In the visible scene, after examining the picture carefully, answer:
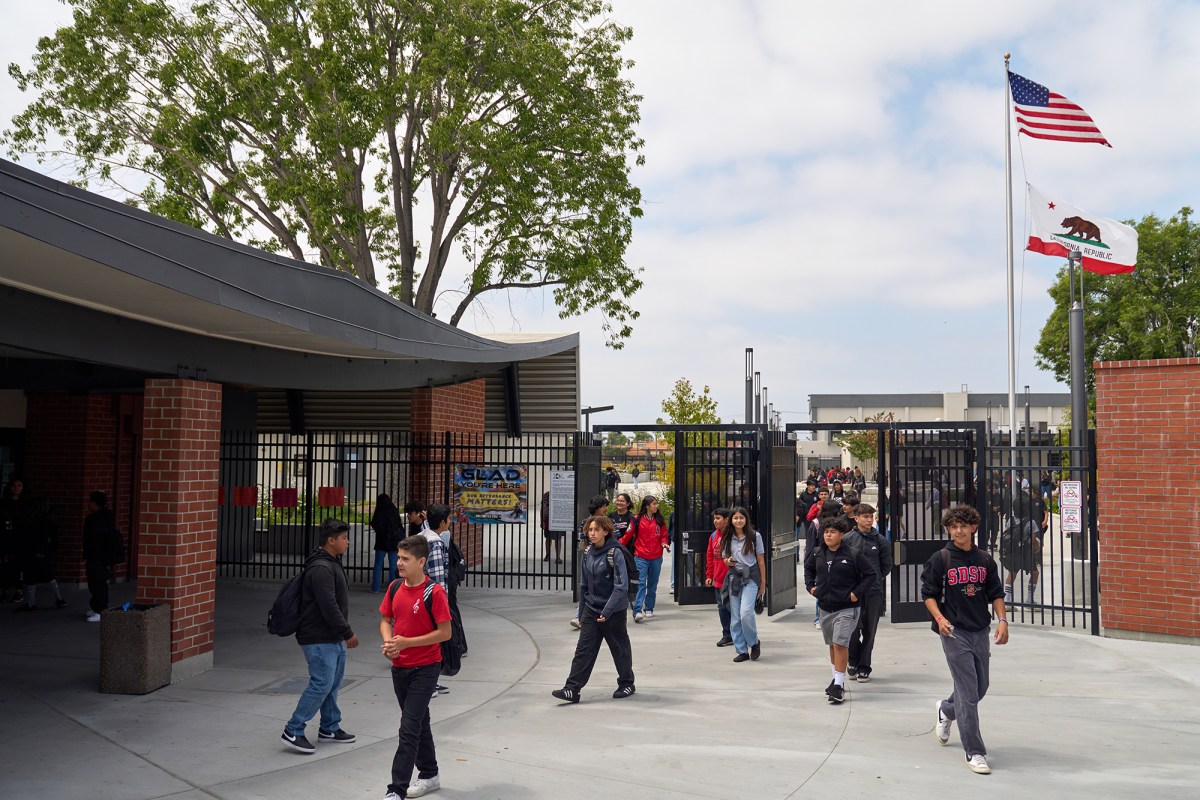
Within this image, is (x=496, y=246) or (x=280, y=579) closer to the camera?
(x=280, y=579)

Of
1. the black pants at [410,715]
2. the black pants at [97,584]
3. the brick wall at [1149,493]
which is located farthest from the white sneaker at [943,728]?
the black pants at [97,584]

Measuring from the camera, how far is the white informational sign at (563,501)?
14023 mm

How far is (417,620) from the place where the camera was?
5.80 meters

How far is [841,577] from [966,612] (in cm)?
167

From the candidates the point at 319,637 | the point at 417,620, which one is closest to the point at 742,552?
the point at 319,637

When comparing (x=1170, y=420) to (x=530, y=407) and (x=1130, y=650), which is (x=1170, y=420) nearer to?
(x=1130, y=650)

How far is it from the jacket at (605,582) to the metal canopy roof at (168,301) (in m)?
3.21

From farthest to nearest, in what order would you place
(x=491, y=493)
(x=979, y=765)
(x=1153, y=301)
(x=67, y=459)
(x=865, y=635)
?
1. (x=1153, y=301)
2. (x=491, y=493)
3. (x=67, y=459)
4. (x=865, y=635)
5. (x=979, y=765)

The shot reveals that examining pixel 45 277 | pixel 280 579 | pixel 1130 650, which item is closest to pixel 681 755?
pixel 45 277

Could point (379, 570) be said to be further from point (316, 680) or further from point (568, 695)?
point (316, 680)

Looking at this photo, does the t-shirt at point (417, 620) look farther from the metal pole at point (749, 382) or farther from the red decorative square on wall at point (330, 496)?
the metal pole at point (749, 382)

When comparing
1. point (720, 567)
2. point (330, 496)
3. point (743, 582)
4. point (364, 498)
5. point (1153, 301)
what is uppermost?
point (1153, 301)

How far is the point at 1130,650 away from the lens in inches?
412

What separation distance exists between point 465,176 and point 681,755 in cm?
1992
